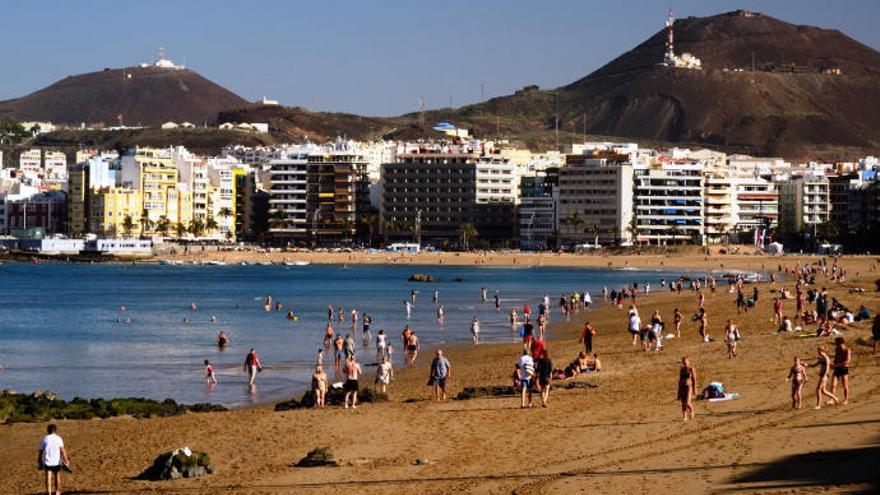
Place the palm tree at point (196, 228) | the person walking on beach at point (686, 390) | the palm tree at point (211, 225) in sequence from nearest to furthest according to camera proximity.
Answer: the person walking on beach at point (686, 390) → the palm tree at point (196, 228) → the palm tree at point (211, 225)

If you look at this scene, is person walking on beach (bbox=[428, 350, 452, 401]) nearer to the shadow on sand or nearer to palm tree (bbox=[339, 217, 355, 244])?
the shadow on sand

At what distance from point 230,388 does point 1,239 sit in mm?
129306

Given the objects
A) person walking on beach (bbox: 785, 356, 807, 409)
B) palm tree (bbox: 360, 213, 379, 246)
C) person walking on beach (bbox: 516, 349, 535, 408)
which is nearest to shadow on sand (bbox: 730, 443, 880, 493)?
person walking on beach (bbox: 785, 356, 807, 409)

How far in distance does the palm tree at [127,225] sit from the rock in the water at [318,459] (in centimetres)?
13459

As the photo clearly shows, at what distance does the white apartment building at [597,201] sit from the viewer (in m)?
153

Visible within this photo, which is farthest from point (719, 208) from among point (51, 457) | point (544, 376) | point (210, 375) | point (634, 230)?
point (51, 457)

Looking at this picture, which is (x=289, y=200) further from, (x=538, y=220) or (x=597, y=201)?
(x=597, y=201)

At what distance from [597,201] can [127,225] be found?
5006 centimetres

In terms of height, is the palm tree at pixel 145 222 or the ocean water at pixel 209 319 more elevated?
the palm tree at pixel 145 222

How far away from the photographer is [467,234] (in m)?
159

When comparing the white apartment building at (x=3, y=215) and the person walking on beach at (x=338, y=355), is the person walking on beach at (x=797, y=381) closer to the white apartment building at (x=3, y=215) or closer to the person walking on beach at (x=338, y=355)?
the person walking on beach at (x=338, y=355)

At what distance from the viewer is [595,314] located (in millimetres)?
62688

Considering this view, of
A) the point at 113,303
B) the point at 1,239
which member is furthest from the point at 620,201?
the point at 113,303

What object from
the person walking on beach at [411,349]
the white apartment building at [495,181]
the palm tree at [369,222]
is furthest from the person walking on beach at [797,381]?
the palm tree at [369,222]
